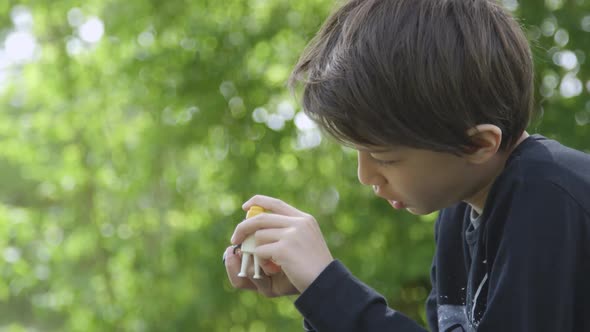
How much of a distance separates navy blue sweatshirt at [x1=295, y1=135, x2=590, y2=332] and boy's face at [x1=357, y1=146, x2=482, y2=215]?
70 mm

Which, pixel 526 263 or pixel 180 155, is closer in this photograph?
pixel 526 263

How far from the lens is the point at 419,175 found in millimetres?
1253

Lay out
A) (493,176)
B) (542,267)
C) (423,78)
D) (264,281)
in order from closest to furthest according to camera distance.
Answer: (542,267) → (423,78) → (493,176) → (264,281)

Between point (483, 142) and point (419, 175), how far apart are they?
0.39 ft

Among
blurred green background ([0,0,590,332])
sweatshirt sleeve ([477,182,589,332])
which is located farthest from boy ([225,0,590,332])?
blurred green background ([0,0,590,332])

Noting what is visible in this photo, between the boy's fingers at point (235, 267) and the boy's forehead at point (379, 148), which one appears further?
the boy's fingers at point (235, 267)

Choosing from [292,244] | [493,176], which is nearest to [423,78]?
[493,176]

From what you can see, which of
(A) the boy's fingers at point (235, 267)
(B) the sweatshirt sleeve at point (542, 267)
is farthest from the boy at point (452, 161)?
(A) the boy's fingers at point (235, 267)

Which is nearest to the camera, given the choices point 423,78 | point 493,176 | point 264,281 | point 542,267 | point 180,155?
point 542,267

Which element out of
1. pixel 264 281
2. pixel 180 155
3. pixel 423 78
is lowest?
pixel 180 155

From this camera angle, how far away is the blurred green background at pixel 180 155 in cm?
360

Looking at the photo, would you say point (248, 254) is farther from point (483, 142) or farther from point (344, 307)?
point (483, 142)

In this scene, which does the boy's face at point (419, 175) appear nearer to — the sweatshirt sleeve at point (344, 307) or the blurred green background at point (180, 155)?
the sweatshirt sleeve at point (344, 307)

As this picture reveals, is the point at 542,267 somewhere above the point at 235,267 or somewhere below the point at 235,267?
above
